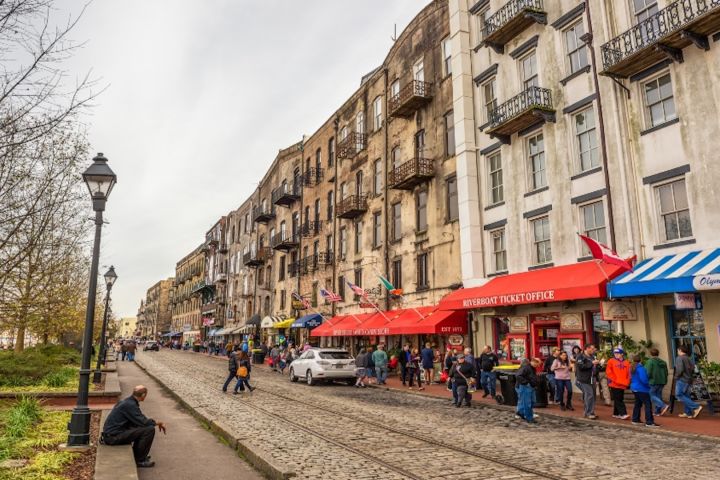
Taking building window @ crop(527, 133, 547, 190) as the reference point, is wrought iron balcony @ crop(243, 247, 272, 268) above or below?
above

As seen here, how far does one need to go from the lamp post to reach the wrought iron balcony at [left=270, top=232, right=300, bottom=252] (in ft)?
109

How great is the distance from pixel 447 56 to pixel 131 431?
23.5m

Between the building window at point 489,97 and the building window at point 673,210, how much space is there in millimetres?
8541

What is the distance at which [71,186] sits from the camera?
15.9 meters

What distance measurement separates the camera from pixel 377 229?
31.9m

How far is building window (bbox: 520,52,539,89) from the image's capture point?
21.1m

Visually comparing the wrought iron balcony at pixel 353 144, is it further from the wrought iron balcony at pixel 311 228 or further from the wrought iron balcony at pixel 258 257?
the wrought iron balcony at pixel 258 257

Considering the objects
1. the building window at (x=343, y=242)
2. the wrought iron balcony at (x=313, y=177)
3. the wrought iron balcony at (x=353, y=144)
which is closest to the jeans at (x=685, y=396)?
the building window at (x=343, y=242)

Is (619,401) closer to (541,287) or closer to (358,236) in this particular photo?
(541,287)

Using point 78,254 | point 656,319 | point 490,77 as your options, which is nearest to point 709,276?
point 656,319

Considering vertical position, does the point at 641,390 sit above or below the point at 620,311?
below

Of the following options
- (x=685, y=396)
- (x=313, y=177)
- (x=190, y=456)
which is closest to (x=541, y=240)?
(x=685, y=396)

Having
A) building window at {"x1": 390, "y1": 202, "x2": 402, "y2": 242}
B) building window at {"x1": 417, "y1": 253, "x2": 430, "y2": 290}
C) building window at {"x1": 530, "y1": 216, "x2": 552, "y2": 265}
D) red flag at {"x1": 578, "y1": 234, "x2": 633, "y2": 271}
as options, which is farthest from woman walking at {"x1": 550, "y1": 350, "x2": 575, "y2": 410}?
building window at {"x1": 390, "y1": 202, "x2": 402, "y2": 242}

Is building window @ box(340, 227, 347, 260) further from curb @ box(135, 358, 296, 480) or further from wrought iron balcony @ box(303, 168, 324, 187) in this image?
curb @ box(135, 358, 296, 480)
